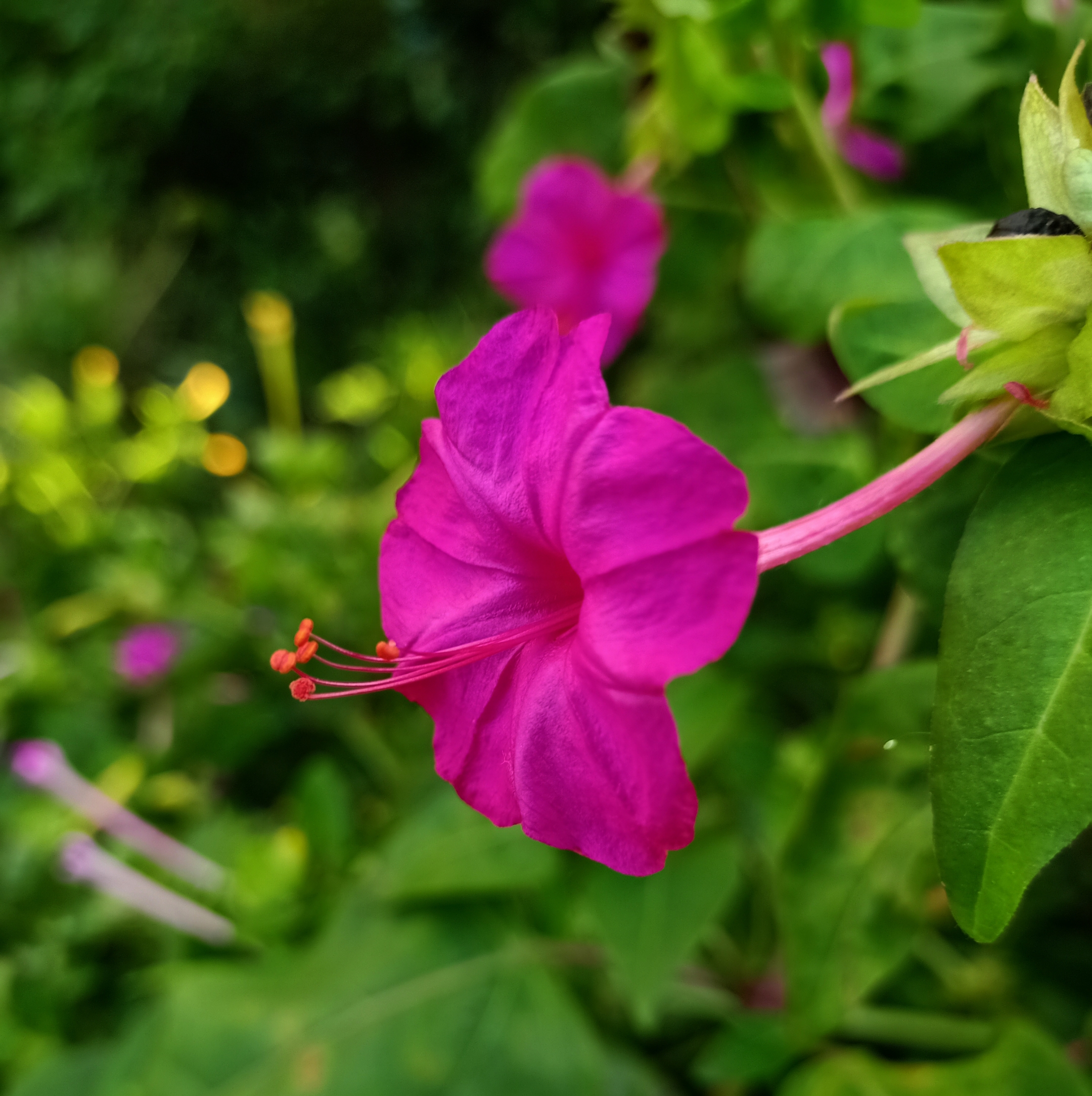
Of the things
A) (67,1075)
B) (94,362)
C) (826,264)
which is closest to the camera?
(826,264)

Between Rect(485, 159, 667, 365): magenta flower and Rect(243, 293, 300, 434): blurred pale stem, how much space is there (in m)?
0.62

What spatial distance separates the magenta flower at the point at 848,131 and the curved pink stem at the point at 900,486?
42 centimetres

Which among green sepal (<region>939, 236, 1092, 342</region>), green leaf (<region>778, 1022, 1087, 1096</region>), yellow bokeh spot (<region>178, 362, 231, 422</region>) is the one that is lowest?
green leaf (<region>778, 1022, 1087, 1096</region>)

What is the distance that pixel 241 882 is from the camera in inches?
33.8

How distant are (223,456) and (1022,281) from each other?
1367 mm

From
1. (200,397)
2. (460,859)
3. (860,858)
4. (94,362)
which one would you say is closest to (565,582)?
(860,858)

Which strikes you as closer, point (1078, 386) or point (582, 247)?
point (1078, 386)

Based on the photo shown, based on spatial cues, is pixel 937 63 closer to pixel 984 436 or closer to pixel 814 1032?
pixel 984 436

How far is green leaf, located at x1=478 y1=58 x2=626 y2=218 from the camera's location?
0.91 metres

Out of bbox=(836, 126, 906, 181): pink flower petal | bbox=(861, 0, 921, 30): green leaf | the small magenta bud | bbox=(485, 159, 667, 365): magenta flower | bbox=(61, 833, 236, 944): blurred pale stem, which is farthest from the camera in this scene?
the small magenta bud

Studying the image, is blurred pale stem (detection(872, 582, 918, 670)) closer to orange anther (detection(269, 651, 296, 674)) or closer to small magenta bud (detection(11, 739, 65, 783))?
orange anther (detection(269, 651, 296, 674))

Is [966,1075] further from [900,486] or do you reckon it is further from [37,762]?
[37,762]

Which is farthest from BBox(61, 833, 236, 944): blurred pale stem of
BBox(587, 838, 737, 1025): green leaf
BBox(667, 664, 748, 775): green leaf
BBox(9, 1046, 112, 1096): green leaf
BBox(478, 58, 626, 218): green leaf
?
BBox(478, 58, 626, 218): green leaf

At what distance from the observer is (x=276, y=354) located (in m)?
1.76
